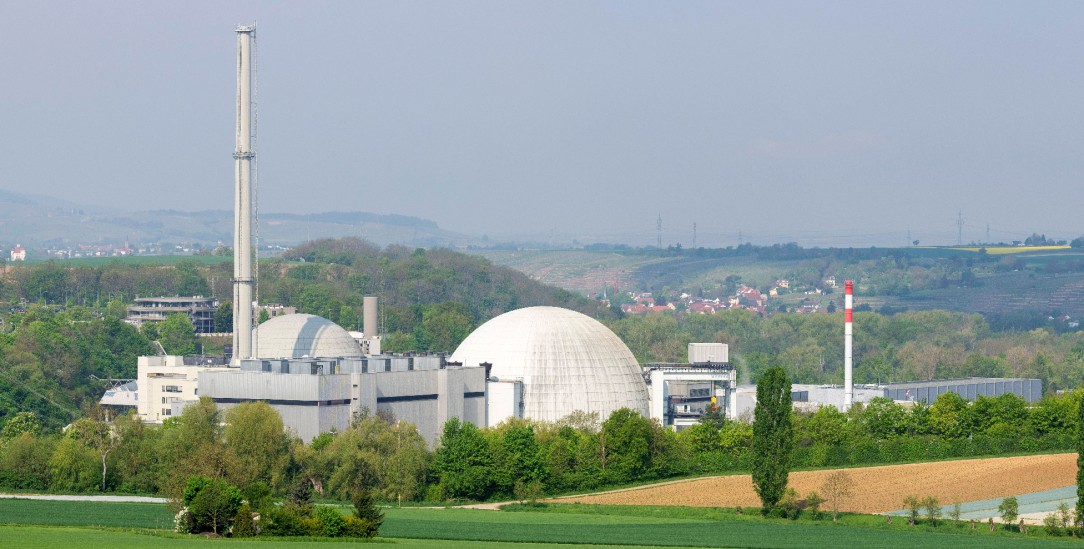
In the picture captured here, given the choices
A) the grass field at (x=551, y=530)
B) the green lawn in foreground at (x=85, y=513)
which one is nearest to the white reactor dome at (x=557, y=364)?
the grass field at (x=551, y=530)

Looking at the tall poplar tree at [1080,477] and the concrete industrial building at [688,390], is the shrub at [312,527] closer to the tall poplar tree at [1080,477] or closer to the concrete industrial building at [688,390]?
the tall poplar tree at [1080,477]

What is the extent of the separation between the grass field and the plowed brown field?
4.77 m

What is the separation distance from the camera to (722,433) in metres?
100

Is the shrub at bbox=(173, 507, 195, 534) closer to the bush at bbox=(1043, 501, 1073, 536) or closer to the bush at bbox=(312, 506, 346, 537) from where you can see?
the bush at bbox=(312, 506, 346, 537)

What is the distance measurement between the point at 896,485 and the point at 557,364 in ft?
104

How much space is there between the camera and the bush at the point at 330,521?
60.0 meters

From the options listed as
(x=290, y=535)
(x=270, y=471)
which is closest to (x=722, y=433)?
(x=270, y=471)

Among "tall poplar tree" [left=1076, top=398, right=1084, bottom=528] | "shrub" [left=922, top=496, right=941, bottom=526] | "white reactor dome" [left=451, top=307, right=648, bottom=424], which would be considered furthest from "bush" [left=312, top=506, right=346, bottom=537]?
"white reactor dome" [left=451, top=307, right=648, bottom=424]

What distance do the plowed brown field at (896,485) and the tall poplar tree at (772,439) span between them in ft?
8.45

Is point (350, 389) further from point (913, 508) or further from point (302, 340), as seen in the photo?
point (913, 508)

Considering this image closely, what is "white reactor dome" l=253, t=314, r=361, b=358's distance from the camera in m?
124

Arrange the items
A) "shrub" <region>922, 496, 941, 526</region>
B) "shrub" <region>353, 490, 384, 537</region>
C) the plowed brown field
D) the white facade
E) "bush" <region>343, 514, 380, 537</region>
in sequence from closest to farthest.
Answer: "bush" <region>343, 514, 380, 537</region> < "shrub" <region>353, 490, 384, 537</region> < "shrub" <region>922, 496, 941, 526</region> < the plowed brown field < the white facade

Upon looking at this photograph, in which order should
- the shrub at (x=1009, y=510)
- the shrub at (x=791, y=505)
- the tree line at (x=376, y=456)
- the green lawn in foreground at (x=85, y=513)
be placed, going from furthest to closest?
1. the tree line at (x=376, y=456)
2. the shrub at (x=791, y=505)
3. the shrub at (x=1009, y=510)
4. the green lawn in foreground at (x=85, y=513)

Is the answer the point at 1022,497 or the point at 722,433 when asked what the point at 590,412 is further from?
the point at 1022,497
